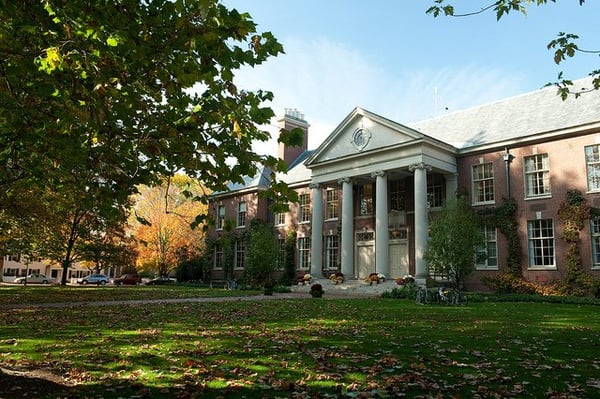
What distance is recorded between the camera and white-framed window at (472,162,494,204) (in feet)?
90.9

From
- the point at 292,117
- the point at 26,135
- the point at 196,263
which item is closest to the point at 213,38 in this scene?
the point at 26,135

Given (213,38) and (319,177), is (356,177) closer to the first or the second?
(319,177)

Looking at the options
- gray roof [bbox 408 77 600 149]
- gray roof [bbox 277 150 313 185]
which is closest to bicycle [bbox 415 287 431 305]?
gray roof [bbox 408 77 600 149]

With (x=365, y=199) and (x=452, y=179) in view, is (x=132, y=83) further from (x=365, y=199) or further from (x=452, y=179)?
(x=365, y=199)

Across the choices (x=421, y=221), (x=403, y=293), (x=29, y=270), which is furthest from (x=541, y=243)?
(x=29, y=270)

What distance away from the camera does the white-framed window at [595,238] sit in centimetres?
2312

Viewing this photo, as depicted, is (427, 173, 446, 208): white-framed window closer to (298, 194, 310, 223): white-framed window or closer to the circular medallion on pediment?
the circular medallion on pediment

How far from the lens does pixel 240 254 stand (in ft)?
143

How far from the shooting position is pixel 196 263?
46656 millimetres

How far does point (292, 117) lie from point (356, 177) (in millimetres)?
14328

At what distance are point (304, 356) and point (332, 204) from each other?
29530 mm

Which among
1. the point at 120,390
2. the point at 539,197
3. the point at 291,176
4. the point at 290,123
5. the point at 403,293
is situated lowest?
the point at 120,390

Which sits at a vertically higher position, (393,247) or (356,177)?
(356,177)

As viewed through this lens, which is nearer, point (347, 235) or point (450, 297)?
point (450, 297)
